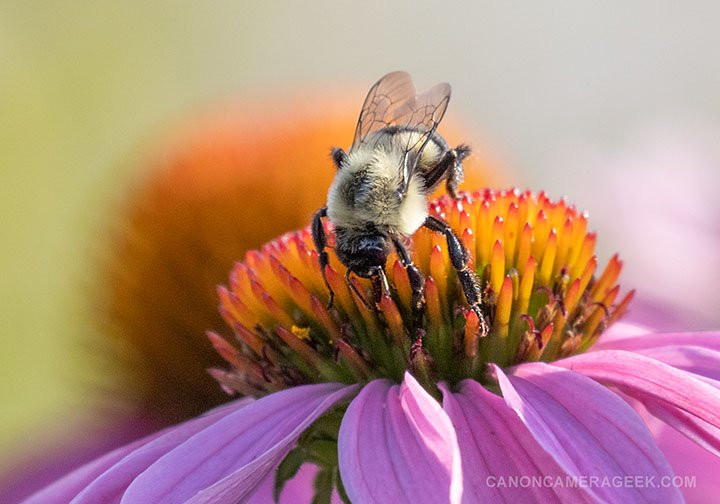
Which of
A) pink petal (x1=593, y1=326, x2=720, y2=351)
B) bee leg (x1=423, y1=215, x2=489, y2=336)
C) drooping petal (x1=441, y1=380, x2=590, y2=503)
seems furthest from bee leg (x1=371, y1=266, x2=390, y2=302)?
pink petal (x1=593, y1=326, x2=720, y2=351)

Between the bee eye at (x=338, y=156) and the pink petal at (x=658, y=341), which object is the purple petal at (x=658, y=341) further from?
the bee eye at (x=338, y=156)

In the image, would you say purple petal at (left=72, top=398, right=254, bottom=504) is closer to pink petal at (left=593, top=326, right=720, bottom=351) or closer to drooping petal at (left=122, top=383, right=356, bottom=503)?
drooping petal at (left=122, top=383, right=356, bottom=503)

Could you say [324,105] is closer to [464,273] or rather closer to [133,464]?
[464,273]

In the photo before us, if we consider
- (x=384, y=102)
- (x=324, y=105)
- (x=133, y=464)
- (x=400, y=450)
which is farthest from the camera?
(x=324, y=105)

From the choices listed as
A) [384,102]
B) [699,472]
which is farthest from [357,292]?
[699,472]

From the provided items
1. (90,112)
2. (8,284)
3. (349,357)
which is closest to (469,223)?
(349,357)

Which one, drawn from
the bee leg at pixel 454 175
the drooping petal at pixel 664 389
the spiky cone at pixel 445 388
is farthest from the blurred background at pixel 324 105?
the drooping petal at pixel 664 389
